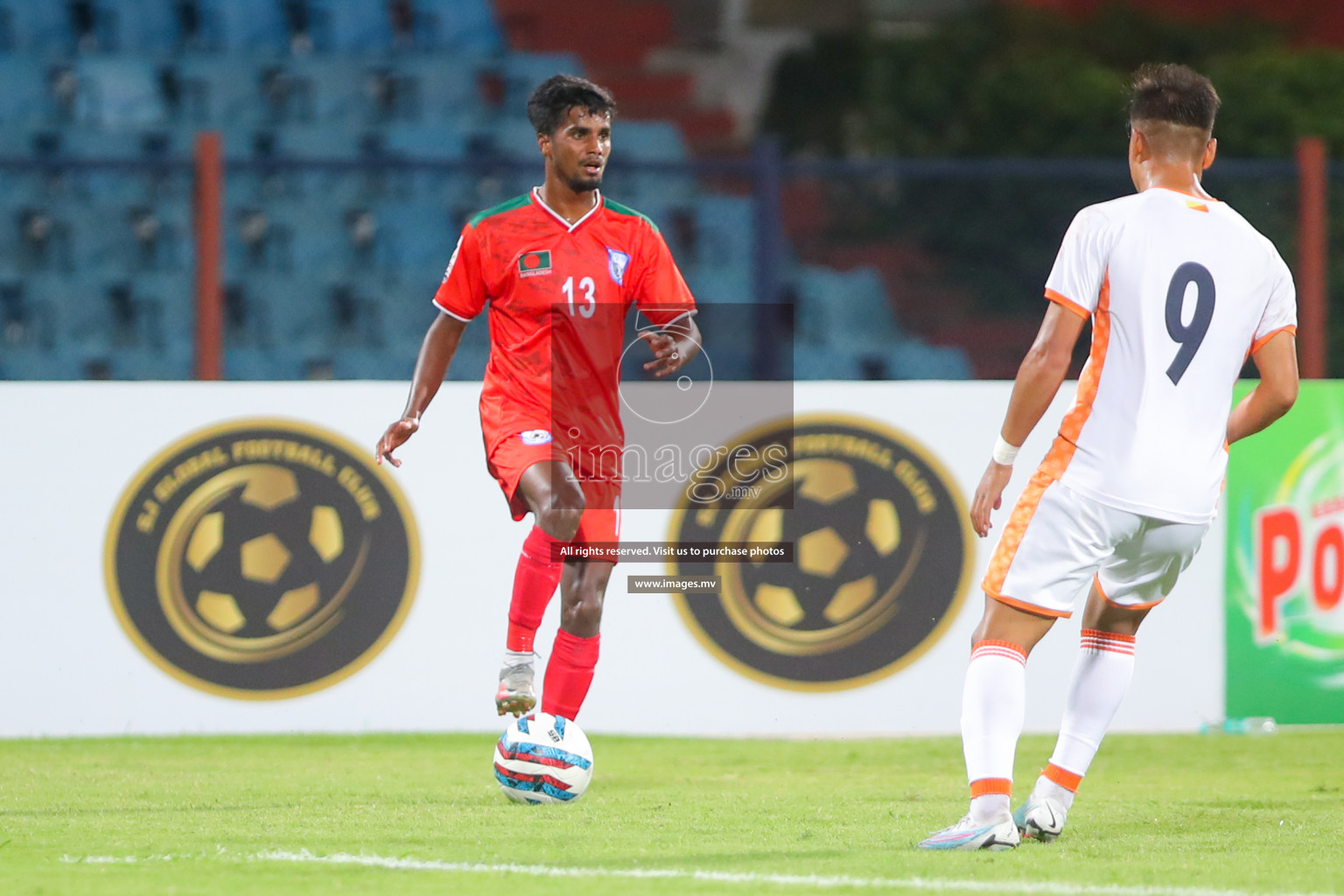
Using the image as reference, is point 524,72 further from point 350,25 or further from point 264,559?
point 264,559

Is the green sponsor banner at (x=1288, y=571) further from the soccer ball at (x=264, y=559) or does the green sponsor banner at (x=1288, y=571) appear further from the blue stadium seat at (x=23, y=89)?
the blue stadium seat at (x=23, y=89)

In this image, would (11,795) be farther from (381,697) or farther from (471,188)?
(471,188)

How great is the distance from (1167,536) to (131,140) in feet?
27.0

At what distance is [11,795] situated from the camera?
5164 millimetres

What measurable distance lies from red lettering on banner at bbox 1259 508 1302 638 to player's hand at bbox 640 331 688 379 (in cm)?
269

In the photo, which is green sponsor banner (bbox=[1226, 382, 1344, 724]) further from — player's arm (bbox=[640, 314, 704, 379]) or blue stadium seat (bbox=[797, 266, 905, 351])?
blue stadium seat (bbox=[797, 266, 905, 351])

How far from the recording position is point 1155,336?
13.2ft

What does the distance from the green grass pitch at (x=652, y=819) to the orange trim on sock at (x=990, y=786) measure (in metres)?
0.14

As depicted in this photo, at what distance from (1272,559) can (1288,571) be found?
0.07m

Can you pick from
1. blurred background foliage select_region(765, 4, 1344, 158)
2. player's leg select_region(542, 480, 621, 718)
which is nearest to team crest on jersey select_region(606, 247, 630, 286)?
player's leg select_region(542, 480, 621, 718)

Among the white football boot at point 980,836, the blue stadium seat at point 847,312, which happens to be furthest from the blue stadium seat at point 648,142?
the white football boot at point 980,836

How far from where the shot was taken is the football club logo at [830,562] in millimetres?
6719

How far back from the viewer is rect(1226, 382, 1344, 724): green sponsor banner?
675 cm

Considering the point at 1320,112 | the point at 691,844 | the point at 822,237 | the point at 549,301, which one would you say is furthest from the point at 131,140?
Answer: the point at 1320,112
